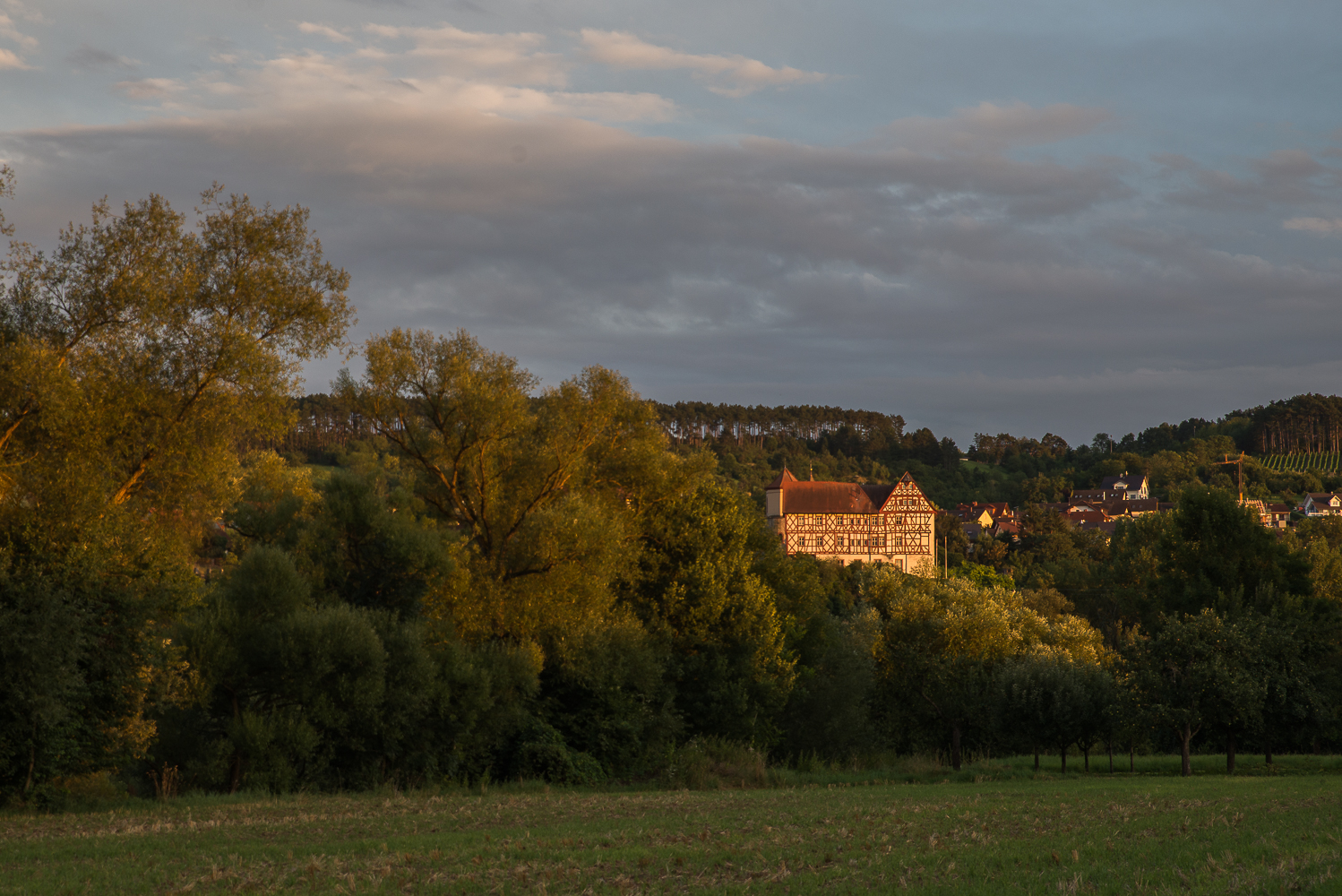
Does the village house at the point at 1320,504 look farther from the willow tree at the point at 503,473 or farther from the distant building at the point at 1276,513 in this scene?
the willow tree at the point at 503,473

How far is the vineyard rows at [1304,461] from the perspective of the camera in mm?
173962

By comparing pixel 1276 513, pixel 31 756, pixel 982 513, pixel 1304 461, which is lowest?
pixel 31 756

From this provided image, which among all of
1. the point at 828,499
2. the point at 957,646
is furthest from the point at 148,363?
the point at 828,499

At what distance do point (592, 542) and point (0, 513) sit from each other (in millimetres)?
15266

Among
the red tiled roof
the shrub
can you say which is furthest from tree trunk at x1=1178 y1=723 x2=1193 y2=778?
the red tiled roof

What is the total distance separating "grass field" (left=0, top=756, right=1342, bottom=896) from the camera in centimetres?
938

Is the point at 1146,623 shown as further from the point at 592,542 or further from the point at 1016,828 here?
the point at 1016,828

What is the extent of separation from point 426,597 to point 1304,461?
195898 mm

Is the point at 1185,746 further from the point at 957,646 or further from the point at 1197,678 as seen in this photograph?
the point at 957,646

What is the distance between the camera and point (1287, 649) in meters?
35.8

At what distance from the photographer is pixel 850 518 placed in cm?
13388

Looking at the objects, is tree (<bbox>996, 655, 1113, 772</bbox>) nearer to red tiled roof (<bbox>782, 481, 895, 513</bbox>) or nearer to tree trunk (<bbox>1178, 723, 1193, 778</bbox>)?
tree trunk (<bbox>1178, 723, 1193, 778</bbox>)

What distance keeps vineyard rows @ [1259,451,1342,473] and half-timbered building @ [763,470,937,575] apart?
8152 cm

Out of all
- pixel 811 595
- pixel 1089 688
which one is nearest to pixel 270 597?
pixel 811 595
